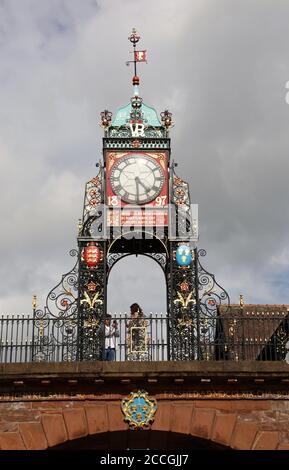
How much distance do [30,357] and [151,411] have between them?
2824mm

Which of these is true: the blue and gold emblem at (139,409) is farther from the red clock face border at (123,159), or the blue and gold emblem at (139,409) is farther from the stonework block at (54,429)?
the red clock face border at (123,159)

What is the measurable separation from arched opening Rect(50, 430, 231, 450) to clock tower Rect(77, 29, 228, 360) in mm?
2381

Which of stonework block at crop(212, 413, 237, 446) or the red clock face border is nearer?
stonework block at crop(212, 413, 237, 446)

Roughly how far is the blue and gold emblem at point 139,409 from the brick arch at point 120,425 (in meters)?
0.13

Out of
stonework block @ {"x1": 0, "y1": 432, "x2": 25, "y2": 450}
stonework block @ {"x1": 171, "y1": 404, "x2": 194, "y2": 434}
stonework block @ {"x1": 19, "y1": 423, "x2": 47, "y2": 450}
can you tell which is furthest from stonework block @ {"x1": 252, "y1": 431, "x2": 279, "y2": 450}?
stonework block @ {"x1": 0, "y1": 432, "x2": 25, "y2": 450}

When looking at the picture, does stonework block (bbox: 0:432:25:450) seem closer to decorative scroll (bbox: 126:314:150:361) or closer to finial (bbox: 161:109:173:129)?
decorative scroll (bbox: 126:314:150:361)

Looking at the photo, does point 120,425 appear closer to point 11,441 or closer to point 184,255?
point 11,441

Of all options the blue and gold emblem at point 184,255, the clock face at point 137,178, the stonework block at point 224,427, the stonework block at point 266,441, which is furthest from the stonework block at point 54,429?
the clock face at point 137,178

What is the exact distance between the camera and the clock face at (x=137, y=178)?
1897cm

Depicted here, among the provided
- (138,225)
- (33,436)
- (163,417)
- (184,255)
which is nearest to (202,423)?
(163,417)

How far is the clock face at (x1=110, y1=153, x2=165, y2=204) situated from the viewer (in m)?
19.0

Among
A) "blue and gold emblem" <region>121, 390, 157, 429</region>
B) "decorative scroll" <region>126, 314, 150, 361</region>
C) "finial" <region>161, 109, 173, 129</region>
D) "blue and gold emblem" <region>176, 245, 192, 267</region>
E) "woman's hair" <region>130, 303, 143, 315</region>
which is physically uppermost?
"finial" <region>161, 109, 173, 129</region>
